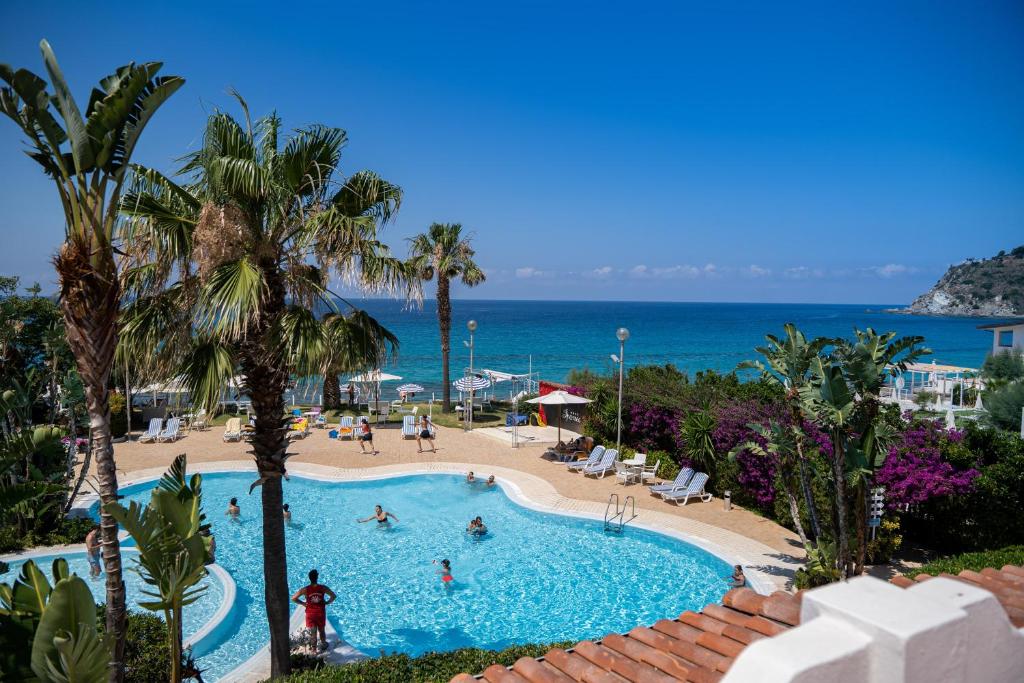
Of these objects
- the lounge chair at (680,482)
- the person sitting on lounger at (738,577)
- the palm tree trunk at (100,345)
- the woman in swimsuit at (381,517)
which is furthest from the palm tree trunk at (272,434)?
the lounge chair at (680,482)

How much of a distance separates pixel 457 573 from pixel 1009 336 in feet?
136

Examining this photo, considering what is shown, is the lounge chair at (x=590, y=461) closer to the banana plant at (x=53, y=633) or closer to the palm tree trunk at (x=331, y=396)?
the palm tree trunk at (x=331, y=396)

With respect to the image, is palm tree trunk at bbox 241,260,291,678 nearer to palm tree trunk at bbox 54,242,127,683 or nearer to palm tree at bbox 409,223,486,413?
palm tree trunk at bbox 54,242,127,683

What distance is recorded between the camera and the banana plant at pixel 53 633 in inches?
168

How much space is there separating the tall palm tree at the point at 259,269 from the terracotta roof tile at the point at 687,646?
414 cm

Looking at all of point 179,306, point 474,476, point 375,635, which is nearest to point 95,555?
point 375,635

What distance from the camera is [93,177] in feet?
17.5

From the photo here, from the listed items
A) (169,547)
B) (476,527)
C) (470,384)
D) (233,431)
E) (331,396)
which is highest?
(169,547)

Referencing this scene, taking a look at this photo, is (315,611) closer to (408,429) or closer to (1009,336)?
(408,429)

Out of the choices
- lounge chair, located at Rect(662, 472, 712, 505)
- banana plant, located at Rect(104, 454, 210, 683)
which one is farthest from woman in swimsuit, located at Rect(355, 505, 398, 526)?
banana plant, located at Rect(104, 454, 210, 683)

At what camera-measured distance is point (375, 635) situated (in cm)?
1062

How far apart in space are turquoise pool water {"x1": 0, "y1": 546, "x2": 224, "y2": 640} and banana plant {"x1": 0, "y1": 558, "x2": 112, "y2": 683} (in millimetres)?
4848

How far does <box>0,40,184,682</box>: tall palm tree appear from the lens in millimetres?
4984

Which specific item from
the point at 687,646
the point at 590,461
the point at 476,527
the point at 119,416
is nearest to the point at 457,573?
the point at 476,527
